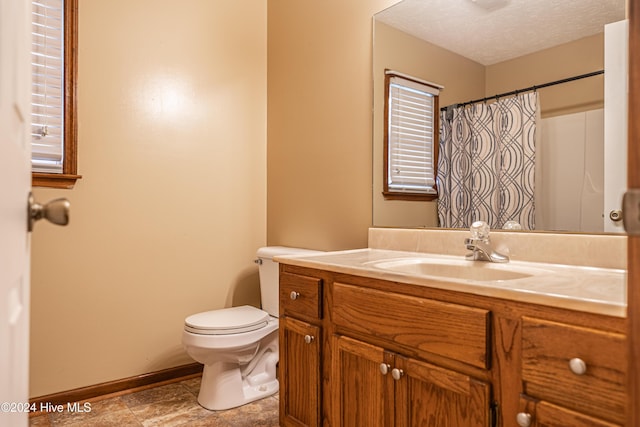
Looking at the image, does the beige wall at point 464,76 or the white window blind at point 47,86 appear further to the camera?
the white window blind at point 47,86

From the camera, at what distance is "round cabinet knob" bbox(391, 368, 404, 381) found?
1.24 metres

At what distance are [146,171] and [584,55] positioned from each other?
2.08 m

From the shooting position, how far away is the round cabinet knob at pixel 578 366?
85cm

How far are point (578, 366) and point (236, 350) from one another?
58.8 inches

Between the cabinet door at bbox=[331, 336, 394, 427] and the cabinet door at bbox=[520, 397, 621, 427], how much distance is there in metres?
0.40

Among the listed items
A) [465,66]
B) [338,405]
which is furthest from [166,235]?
[465,66]

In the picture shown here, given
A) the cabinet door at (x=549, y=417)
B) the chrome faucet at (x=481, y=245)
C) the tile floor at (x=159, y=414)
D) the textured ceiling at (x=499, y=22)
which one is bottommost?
the tile floor at (x=159, y=414)

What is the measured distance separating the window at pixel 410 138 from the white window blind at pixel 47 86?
5.29ft

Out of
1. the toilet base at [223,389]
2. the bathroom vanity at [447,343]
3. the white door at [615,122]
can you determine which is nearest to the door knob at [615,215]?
the white door at [615,122]

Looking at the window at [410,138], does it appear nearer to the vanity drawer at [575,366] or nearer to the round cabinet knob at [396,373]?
the round cabinet knob at [396,373]

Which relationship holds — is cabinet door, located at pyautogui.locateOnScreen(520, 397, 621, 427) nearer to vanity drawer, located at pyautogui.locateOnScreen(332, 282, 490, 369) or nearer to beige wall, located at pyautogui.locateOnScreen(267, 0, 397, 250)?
vanity drawer, located at pyautogui.locateOnScreen(332, 282, 490, 369)

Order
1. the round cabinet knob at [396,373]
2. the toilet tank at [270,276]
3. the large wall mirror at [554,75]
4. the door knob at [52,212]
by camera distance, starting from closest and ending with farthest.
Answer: the door knob at [52,212]
the round cabinet knob at [396,373]
the large wall mirror at [554,75]
the toilet tank at [270,276]

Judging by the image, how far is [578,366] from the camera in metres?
0.86

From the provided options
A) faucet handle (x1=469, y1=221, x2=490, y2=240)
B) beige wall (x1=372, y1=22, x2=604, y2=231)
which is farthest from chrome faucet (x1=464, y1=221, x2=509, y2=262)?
beige wall (x1=372, y1=22, x2=604, y2=231)
